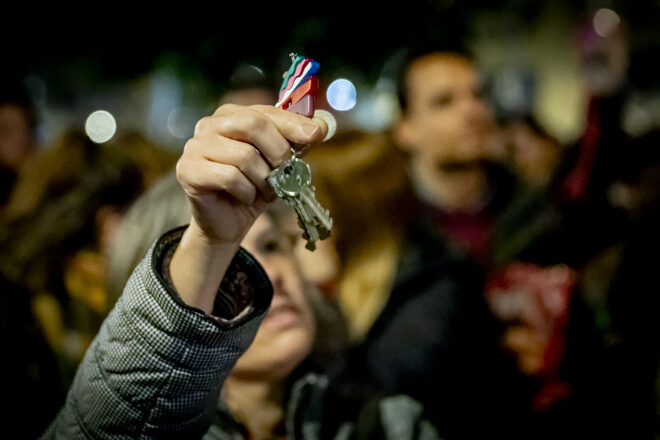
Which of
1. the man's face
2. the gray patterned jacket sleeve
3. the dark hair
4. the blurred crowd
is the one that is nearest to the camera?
the gray patterned jacket sleeve

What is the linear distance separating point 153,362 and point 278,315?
0.58 m

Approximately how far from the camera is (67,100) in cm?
1429

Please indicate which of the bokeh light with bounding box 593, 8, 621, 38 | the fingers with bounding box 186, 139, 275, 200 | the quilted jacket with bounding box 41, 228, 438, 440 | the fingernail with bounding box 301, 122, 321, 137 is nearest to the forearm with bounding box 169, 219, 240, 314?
the quilted jacket with bounding box 41, 228, 438, 440

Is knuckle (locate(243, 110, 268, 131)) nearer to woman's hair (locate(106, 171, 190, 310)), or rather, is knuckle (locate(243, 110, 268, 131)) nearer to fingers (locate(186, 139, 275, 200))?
fingers (locate(186, 139, 275, 200))

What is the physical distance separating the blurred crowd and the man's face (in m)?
0.01

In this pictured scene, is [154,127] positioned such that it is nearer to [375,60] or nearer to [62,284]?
[375,60]

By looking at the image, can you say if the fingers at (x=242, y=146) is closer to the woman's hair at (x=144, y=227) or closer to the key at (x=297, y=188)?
the key at (x=297, y=188)

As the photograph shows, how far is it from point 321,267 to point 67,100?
14.3m

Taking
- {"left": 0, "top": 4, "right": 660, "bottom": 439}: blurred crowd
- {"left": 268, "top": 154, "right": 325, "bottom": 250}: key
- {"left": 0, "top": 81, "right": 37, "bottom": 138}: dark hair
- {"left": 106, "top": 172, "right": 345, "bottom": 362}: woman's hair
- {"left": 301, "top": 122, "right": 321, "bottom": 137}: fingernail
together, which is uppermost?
{"left": 0, "top": 81, "right": 37, "bottom": 138}: dark hair

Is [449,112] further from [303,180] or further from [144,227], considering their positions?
[303,180]

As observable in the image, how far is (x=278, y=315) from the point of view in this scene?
1513 mm

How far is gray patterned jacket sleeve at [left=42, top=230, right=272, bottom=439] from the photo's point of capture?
942 mm

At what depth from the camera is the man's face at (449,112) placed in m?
3.01

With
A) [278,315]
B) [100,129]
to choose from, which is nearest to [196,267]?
[278,315]
